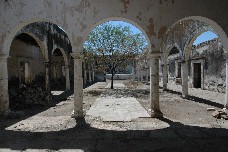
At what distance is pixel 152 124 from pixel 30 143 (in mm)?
3108

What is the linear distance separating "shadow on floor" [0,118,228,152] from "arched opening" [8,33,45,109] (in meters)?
3.58

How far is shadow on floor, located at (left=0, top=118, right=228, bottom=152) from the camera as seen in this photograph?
13.8 feet

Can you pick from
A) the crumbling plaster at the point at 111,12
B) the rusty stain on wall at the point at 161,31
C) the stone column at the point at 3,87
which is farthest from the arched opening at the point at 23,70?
the rusty stain on wall at the point at 161,31

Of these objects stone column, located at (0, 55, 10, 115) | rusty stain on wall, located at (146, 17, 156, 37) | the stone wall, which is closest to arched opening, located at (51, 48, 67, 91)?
the stone wall

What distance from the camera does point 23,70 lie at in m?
13.4

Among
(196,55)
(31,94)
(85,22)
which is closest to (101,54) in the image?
(196,55)

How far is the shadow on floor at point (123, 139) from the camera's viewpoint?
420cm

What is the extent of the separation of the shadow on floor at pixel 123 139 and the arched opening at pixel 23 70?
11.7ft

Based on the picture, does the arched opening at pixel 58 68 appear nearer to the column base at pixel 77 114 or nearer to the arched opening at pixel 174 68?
the arched opening at pixel 174 68

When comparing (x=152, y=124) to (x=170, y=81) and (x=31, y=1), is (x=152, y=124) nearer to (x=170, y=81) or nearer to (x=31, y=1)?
(x=31, y=1)

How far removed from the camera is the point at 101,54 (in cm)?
1717

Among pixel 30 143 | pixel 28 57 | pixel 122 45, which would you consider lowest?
pixel 30 143

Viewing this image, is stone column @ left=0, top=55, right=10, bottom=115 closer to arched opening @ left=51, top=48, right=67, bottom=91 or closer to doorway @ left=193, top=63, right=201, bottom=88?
arched opening @ left=51, top=48, right=67, bottom=91

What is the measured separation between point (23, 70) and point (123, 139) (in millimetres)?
10668
